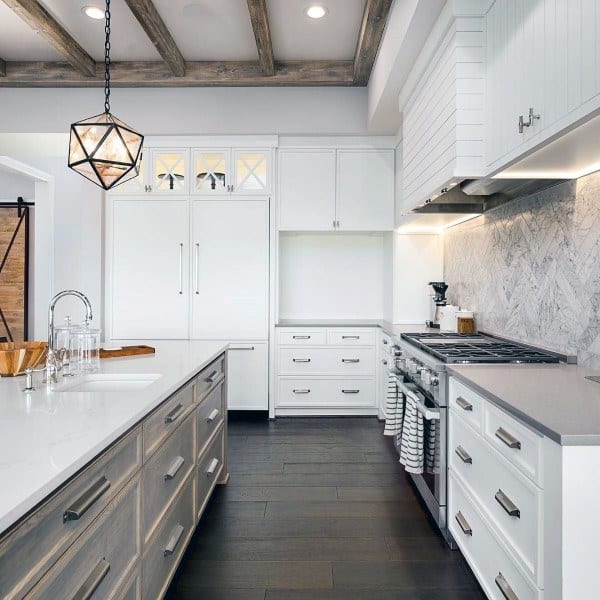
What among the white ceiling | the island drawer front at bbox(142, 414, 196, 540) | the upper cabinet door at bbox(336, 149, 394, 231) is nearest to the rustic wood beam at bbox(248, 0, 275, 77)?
the white ceiling

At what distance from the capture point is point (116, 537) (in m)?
1.29

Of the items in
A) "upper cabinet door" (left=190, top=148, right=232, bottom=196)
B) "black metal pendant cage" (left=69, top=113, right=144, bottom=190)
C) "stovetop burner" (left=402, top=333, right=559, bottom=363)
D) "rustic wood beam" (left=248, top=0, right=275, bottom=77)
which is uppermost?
"rustic wood beam" (left=248, top=0, right=275, bottom=77)

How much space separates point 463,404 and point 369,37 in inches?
107

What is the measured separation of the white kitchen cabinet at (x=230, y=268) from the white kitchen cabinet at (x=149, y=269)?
0.13m

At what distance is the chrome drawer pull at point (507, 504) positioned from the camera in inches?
58.2

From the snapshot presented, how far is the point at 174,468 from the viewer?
5.99ft

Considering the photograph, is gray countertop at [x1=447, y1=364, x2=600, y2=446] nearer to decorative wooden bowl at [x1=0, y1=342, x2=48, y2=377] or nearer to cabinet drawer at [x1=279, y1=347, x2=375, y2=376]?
decorative wooden bowl at [x1=0, y1=342, x2=48, y2=377]

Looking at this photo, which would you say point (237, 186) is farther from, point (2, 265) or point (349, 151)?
point (2, 265)

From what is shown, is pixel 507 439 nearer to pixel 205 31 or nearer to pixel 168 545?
pixel 168 545

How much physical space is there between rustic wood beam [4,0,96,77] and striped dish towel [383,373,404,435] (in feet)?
10.9

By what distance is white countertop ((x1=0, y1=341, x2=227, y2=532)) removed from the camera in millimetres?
896

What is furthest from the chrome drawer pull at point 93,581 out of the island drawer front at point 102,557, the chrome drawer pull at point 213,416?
the chrome drawer pull at point 213,416

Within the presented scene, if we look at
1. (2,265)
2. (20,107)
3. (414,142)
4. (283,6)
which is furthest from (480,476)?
(2,265)

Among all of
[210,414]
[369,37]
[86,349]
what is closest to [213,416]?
[210,414]
